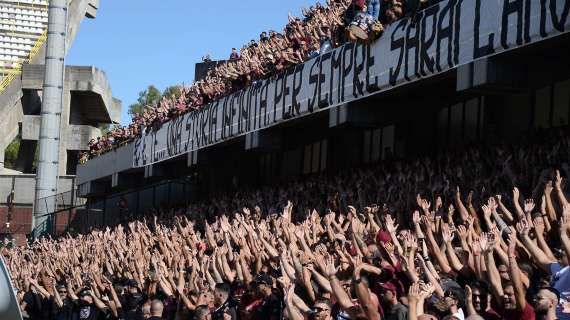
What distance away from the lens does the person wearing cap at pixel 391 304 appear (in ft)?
24.1

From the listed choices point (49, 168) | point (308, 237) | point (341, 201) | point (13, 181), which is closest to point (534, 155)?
point (308, 237)

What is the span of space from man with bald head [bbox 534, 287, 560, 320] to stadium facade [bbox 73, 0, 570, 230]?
5.89 metres

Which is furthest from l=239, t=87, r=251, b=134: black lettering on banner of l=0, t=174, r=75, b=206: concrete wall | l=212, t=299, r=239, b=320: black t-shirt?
l=0, t=174, r=75, b=206: concrete wall

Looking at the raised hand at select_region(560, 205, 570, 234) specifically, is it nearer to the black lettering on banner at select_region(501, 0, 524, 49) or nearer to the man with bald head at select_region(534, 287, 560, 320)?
the man with bald head at select_region(534, 287, 560, 320)

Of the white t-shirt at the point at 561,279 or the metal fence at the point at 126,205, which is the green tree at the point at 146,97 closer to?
the metal fence at the point at 126,205

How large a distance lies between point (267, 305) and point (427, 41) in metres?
6.67

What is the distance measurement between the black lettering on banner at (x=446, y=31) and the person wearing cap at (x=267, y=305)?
18.9ft

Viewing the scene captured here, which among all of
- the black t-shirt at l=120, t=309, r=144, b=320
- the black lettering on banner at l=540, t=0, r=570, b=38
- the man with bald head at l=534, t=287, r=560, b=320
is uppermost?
the black lettering on banner at l=540, t=0, r=570, b=38

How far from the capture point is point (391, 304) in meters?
7.83

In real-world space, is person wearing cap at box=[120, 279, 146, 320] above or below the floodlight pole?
below

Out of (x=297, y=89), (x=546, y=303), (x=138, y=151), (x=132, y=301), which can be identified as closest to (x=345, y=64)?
(x=297, y=89)

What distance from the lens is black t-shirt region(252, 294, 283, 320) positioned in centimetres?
909

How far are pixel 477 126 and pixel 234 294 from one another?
8712 millimetres

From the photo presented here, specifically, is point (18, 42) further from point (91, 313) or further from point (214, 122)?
point (91, 313)
